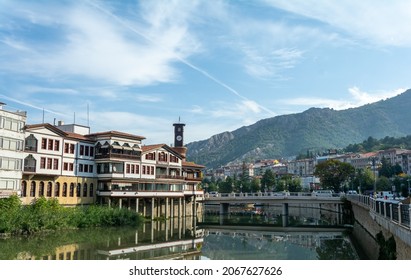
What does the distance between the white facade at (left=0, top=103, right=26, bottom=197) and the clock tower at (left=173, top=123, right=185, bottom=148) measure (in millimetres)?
35784

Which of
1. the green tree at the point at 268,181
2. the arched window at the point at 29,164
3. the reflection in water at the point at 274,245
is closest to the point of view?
the reflection in water at the point at 274,245

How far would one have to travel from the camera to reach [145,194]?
53.7m

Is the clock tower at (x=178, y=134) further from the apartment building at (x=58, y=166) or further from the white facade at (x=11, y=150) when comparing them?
the white facade at (x=11, y=150)

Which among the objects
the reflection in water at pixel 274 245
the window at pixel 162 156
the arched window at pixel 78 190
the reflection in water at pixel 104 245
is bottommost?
the reflection in water at pixel 274 245

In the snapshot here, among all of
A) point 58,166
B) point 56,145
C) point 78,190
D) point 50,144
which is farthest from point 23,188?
point 78,190

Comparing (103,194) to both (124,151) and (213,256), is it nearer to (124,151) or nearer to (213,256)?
(124,151)

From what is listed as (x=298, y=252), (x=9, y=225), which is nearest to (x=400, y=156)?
(x=298, y=252)

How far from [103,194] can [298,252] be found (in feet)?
82.8

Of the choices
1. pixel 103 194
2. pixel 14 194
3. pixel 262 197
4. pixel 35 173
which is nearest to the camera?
pixel 14 194

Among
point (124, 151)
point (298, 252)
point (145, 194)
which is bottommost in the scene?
point (298, 252)

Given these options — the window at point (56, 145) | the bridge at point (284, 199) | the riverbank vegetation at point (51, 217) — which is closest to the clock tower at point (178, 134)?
the bridge at point (284, 199)

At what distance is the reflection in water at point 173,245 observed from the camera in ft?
92.4

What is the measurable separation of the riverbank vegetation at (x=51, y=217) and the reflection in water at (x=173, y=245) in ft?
4.85

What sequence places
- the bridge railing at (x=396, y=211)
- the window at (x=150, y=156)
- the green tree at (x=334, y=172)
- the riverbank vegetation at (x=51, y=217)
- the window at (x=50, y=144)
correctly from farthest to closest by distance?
the green tree at (x=334, y=172) → the window at (x=150, y=156) → the window at (x=50, y=144) → the riverbank vegetation at (x=51, y=217) → the bridge railing at (x=396, y=211)
